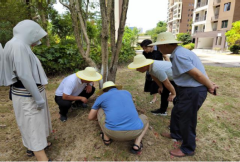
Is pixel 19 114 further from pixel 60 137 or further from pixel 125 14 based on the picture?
pixel 125 14

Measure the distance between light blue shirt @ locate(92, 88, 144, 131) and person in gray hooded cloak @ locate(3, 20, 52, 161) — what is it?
30.1 inches

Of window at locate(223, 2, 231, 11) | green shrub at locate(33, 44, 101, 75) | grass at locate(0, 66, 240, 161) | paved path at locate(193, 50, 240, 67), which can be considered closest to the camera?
grass at locate(0, 66, 240, 161)

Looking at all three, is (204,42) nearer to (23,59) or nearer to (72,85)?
(72,85)

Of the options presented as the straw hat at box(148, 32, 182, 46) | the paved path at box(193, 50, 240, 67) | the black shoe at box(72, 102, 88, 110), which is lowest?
the black shoe at box(72, 102, 88, 110)

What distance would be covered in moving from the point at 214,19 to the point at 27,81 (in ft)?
108

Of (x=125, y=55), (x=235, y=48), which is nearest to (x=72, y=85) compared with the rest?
(x=125, y=55)

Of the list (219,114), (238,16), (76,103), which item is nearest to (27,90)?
(76,103)

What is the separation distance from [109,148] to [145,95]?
2.42 m

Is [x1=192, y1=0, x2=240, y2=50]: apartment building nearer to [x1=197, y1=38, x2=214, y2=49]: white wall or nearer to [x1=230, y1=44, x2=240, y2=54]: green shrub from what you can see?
[x1=197, y1=38, x2=214, y2=49]: white wall

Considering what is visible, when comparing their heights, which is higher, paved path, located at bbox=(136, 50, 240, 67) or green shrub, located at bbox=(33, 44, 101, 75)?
green shrub, located at bbox=(33, 44, 101, 75)

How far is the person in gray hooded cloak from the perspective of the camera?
58.3 inches

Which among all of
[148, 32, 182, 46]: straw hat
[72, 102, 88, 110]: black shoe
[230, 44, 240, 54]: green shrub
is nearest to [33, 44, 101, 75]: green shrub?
[72, 102, 88, 110]: black shoe

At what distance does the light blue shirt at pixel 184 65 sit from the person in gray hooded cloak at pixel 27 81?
5.20ft

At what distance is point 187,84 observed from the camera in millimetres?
1852
